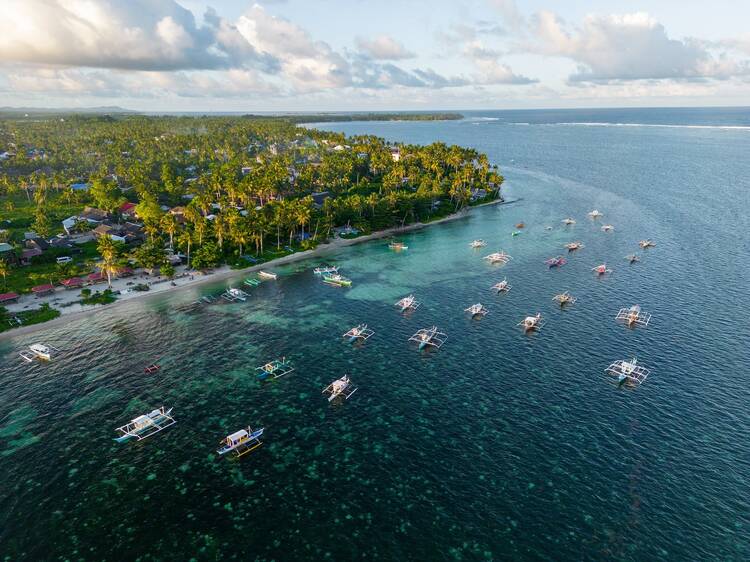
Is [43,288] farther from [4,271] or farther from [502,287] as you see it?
[502,287]

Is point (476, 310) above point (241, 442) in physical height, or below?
above

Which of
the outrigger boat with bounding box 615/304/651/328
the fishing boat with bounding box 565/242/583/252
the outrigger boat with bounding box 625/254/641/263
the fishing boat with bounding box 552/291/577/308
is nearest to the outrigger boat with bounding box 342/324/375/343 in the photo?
the fishing boat with bounding box 552/291/577/308

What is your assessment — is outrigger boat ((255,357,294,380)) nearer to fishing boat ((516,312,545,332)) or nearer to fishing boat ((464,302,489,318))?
fishing boat ((464,302,489,318))

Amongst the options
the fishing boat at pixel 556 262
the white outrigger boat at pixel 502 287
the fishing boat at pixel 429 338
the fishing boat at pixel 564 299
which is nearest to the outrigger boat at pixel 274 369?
the fishing boat at pixel 429 338

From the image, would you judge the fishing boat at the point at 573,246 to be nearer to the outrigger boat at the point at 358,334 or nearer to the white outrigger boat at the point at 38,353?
the outrigger boat at the point at 358,334

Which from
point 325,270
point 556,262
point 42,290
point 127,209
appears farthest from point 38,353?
point 556,262

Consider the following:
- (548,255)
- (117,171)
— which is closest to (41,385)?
(548,255)
